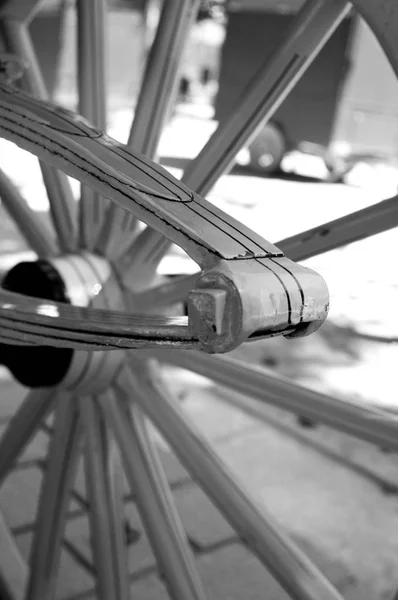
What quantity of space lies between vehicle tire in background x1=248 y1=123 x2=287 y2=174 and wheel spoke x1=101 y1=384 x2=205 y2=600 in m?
5.40

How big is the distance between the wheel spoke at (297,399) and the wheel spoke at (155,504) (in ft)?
0.41

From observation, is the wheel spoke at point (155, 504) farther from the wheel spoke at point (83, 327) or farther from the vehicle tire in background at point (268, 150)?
the vehicle tire in background at point (268, 150)

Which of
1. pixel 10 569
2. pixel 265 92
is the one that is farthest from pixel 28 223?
pixel 10 569

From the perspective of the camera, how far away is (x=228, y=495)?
1.19 metres

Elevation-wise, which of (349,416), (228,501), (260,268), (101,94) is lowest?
(228,501)

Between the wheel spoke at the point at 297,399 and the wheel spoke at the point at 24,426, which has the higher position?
the wheel spoke at the point at 297,399

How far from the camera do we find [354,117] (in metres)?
6.50

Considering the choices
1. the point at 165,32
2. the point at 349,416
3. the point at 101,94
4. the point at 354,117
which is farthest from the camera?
the point at 354,117

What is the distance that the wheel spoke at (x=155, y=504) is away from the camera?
1.18m

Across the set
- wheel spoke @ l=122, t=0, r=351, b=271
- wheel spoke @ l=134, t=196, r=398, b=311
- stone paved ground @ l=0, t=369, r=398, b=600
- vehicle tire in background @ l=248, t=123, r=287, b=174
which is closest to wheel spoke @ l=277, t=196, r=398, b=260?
wheel spoke @ l=134, t=196, r=398, b=311

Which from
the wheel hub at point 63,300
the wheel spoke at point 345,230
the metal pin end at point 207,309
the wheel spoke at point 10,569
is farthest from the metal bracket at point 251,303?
the wheel spoke at point 10,569

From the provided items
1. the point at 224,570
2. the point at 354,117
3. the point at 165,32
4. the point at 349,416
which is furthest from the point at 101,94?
the point at 354,117

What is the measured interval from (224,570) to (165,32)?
102 cm

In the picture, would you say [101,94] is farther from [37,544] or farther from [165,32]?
[37,544]
